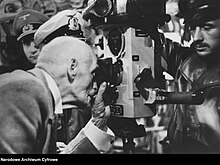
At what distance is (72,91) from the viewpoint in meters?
2.35

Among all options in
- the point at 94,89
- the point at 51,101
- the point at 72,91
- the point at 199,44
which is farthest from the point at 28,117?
Answer: the point at 199,44

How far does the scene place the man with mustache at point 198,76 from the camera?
2.17 m

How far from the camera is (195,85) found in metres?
2.20

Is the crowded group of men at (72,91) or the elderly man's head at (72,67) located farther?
the elderly man's head at (72,67)

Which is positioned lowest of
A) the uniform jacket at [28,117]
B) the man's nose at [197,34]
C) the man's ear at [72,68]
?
the uniform jacket at [28,117]

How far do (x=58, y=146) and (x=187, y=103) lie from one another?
2.54ft

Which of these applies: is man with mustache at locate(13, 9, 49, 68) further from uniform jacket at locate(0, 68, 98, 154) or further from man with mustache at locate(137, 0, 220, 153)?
man with mustache at locate(137, 0, 220, 153)

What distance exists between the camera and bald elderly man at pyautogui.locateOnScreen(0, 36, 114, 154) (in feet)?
7.62

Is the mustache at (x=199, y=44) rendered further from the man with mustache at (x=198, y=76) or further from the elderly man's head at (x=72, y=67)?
the elderly man's head at (x=72, y=67)

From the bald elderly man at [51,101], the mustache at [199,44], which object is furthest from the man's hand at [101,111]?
the mustache at [199,44]

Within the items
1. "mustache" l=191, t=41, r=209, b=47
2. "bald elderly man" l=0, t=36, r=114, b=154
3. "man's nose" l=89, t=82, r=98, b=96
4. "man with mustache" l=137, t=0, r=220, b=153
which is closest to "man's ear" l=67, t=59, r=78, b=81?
"bald elderly man" l=0, t=36, r=114, b=154

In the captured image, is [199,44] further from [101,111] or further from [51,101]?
[51,101]

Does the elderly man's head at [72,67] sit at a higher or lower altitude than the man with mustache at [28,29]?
lower

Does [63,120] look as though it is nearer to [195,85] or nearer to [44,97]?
[44,97]
